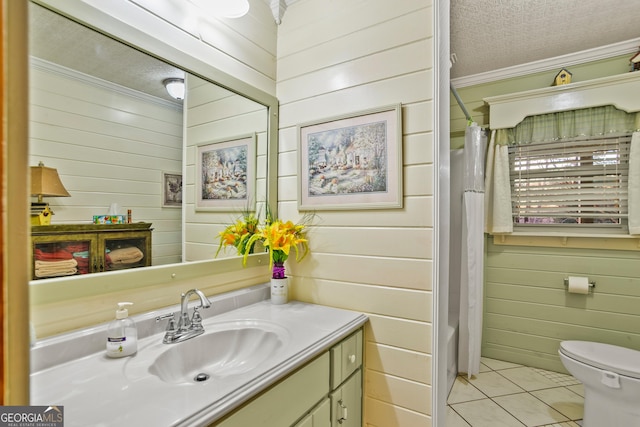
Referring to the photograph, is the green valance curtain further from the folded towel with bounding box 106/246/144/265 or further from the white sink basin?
the folded towel with bounding box 106/246/144/265

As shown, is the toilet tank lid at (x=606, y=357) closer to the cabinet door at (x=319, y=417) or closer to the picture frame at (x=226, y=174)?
the cabinet door at (x=319, y=417)

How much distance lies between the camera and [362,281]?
1.42m

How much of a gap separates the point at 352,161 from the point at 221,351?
3.15 feet

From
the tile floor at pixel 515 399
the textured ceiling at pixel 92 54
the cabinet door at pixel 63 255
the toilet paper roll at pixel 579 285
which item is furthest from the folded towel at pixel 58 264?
the toilet paper roll at pixel 579 285

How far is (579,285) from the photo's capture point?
2223mm

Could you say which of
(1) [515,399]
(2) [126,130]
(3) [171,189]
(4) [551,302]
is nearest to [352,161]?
(3) [171,189]

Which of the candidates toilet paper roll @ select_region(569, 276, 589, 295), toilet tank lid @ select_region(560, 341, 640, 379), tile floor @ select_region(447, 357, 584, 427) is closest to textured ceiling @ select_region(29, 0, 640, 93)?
toilet paper roll @ select_region(569, 276, 589, 295)

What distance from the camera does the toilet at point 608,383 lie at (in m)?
1.52

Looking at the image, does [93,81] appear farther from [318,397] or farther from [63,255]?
[318,397]

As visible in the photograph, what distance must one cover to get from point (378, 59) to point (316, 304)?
118cm

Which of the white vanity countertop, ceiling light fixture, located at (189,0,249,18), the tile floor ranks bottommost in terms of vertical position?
the tile floor

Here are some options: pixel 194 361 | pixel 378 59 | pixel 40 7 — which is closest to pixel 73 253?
pixel 194 361

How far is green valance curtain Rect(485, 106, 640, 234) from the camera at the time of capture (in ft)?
6.84

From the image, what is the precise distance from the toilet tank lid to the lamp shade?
249 cm
